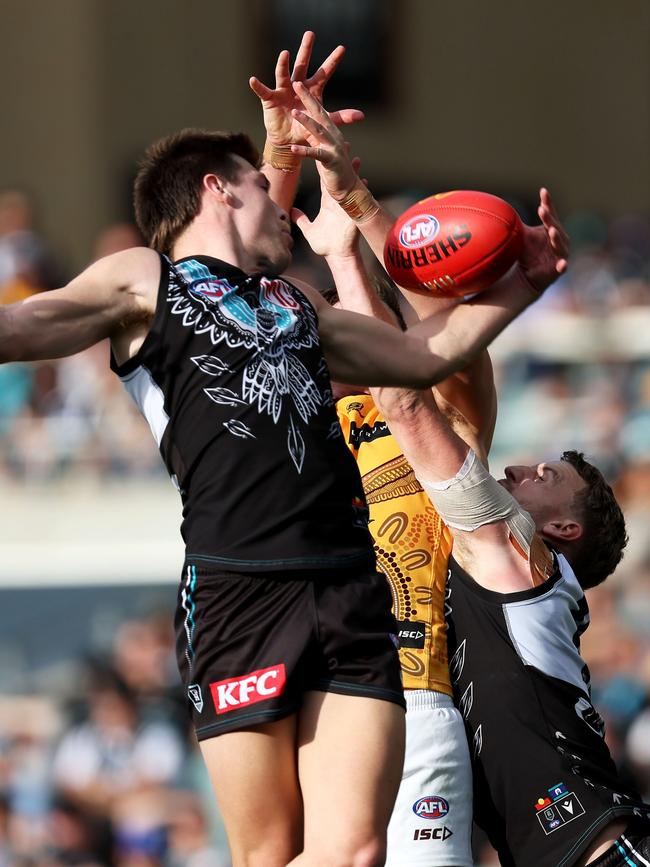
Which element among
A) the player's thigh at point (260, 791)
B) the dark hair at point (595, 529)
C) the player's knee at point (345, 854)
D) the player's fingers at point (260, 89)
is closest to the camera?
the player's knee at point (345, 854)

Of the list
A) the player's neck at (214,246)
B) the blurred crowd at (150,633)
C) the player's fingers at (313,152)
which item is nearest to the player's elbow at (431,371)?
the player's neck at (214,246)

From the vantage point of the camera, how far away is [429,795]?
14.2ft

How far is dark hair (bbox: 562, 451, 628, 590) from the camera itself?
473 centimetres

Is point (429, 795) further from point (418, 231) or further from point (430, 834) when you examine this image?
point (418, 231)

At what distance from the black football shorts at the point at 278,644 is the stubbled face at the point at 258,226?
0.84 metres

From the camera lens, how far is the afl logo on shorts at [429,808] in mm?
4324

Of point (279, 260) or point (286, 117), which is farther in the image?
point (286, 117)

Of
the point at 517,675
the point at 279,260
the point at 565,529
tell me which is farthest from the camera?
the point at 565,529

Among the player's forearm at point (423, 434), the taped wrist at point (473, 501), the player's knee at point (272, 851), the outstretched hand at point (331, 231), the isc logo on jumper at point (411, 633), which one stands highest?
the outstretched hand at point (331, 231)

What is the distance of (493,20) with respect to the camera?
58.2ft

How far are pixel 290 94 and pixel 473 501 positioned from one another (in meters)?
1.29

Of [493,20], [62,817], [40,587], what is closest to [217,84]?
[493,20]

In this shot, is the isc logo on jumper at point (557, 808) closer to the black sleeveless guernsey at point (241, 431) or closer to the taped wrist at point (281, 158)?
the black sleeveless guernsey at point (241, 431)

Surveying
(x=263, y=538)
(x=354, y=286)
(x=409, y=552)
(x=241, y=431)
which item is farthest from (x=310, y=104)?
(x=409, y=552)
